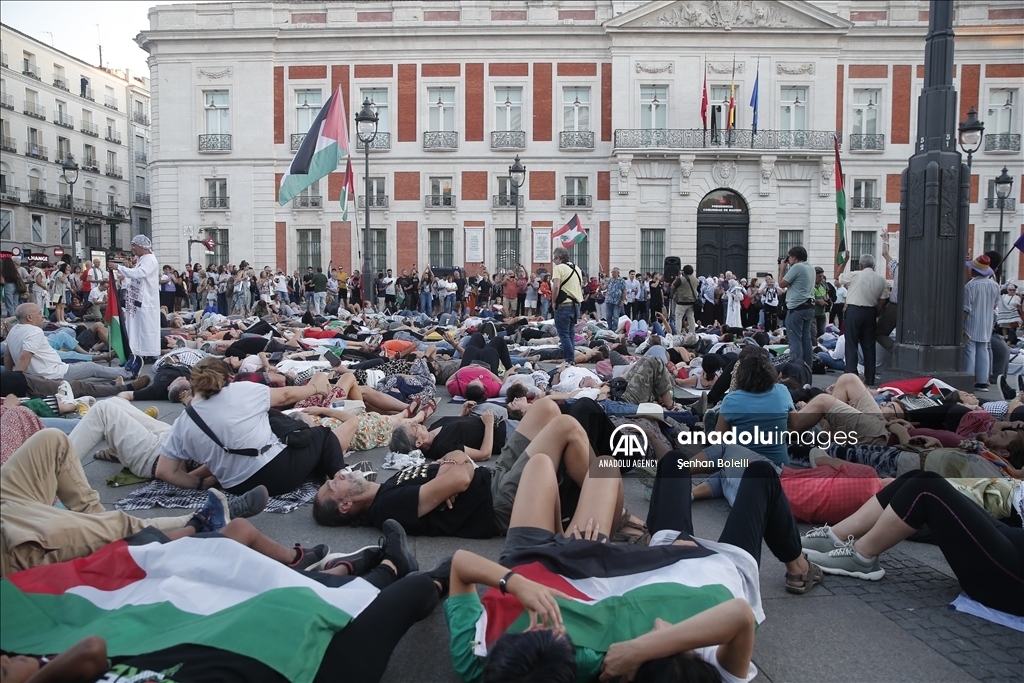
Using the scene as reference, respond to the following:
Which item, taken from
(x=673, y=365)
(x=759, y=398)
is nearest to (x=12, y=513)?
(x=759, y=398)

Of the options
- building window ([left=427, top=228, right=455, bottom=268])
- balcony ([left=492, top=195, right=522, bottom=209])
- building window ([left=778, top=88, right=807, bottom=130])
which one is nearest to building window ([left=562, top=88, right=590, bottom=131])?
balcony ([left=492, top=195, right=522, bottom=209])

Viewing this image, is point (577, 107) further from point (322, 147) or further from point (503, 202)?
point (322, 147)

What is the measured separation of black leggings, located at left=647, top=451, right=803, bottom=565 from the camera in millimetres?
3527

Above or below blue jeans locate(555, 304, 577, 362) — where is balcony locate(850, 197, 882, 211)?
above

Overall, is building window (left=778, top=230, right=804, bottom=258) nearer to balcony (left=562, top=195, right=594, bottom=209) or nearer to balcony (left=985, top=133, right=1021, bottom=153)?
balcony (left=562, top=195, right=594, bottom=209)

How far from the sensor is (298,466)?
5.60 meters

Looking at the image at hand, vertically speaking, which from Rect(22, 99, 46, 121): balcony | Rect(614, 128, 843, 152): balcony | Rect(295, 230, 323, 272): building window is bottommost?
Rect(295, 230, 323, 272): building window

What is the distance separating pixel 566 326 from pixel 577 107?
23619 mm

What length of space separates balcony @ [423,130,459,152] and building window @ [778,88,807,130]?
14502mm

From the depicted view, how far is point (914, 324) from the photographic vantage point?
983 centimetres

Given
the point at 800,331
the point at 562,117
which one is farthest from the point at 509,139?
the point at 800,331

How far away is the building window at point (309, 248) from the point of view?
34.9m

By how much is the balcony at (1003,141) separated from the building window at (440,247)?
80.7ft

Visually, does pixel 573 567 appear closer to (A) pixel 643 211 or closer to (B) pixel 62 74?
(A) pixel 643 211
